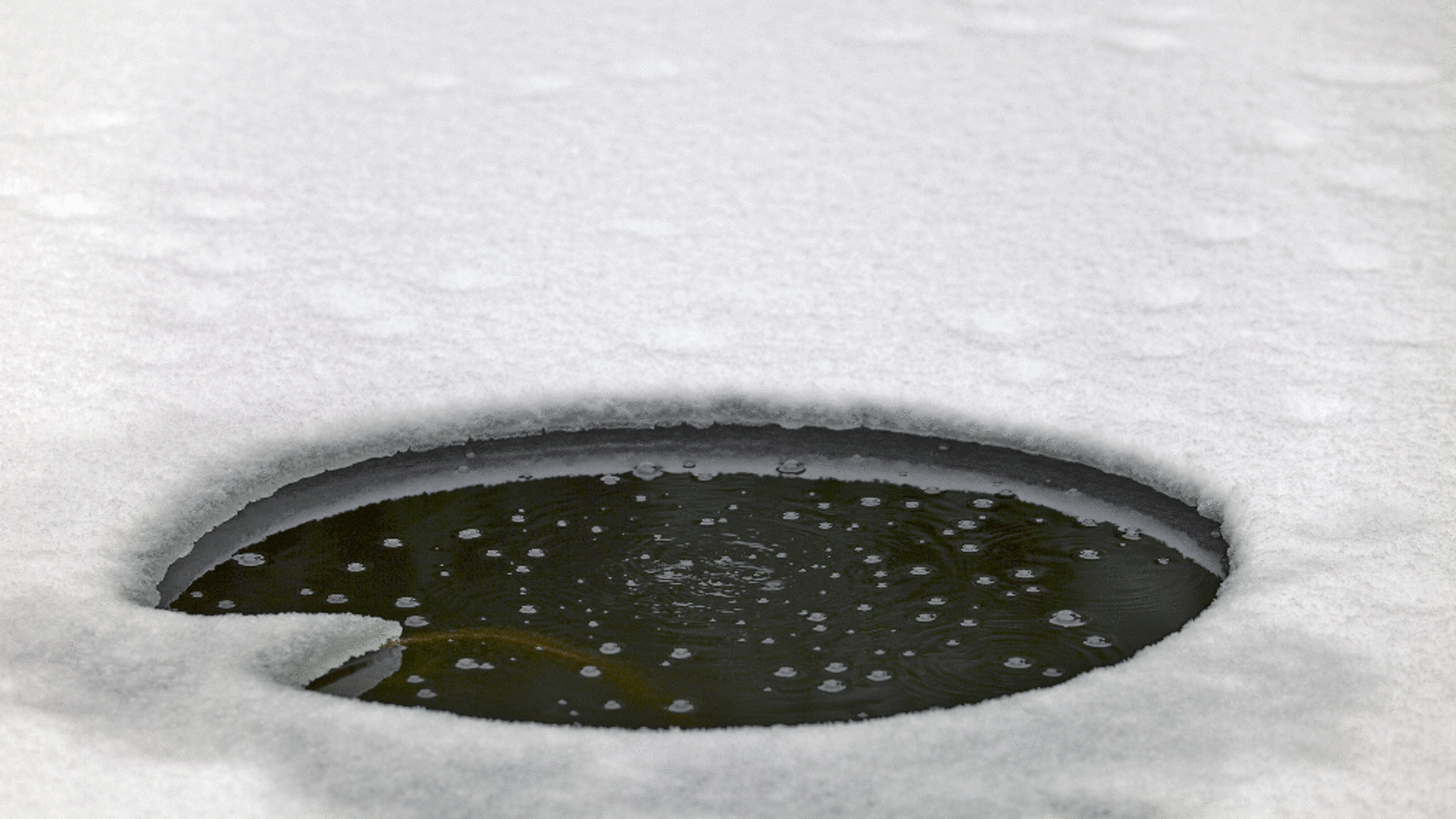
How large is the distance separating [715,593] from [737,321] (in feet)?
2.97

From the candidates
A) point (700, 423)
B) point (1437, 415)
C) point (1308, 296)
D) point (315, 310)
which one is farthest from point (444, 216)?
point (1437, 415)

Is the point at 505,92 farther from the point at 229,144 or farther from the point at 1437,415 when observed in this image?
the point at 1437,415

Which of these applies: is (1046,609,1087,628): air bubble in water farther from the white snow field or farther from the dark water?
the white snow field

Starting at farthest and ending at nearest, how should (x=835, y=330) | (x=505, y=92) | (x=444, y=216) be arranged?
(x=505, y=92) < (x=444, y=216) < (x=835, y=330)

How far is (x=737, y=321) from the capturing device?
10.7ft

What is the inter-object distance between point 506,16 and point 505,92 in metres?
0.36

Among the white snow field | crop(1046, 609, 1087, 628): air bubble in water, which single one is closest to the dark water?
crop(1046, 609, 1087, 628): air bubble in water

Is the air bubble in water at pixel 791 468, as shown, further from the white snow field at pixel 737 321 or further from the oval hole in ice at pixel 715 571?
the white snow field at pixel 737 321

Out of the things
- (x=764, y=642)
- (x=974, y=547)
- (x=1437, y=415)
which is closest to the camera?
(x=764, y=642)

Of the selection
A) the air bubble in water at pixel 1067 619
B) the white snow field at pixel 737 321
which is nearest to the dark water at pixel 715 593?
the air bubble in water at pixel 1067 619

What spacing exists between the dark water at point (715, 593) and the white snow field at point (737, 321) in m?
0.14

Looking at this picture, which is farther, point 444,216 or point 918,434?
point 444,216

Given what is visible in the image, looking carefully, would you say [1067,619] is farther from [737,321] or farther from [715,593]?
[737,321]

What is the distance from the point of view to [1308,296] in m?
3.18
